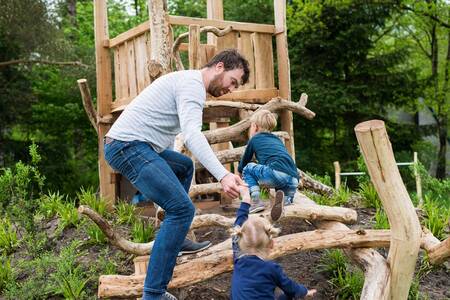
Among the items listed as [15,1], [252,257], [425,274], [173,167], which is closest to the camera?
[252,257]

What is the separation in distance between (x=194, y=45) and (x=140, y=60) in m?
1.10

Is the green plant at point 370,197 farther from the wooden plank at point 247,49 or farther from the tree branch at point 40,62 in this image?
the tree branch at point 40,62

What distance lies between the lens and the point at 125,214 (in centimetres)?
682

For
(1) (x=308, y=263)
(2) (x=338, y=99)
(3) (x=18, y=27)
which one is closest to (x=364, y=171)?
(1) (x=308, y=263)

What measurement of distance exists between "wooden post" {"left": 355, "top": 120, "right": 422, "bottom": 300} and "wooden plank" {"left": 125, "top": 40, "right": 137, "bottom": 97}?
433 centimetres

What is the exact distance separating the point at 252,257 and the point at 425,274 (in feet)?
8.98

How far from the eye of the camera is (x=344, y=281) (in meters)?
5.05

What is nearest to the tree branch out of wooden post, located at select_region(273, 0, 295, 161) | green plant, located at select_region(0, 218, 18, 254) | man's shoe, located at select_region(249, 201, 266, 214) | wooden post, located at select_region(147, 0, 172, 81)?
wooden post, located at select_region(273, 0, 295, 161)

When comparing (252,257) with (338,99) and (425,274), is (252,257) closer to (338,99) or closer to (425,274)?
(425,274)

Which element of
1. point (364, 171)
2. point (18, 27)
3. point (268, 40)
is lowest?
point (364, 171)

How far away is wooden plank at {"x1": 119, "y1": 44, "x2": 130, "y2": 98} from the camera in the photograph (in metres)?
7.77

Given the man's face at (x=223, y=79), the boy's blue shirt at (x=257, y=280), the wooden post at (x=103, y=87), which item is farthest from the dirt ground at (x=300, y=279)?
the wooden post at (x=103, y=87)

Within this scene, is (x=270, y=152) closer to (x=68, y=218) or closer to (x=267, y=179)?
(x=267, y=179)

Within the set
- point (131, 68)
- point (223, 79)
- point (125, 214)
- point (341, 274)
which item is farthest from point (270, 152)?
point (131, 68)
